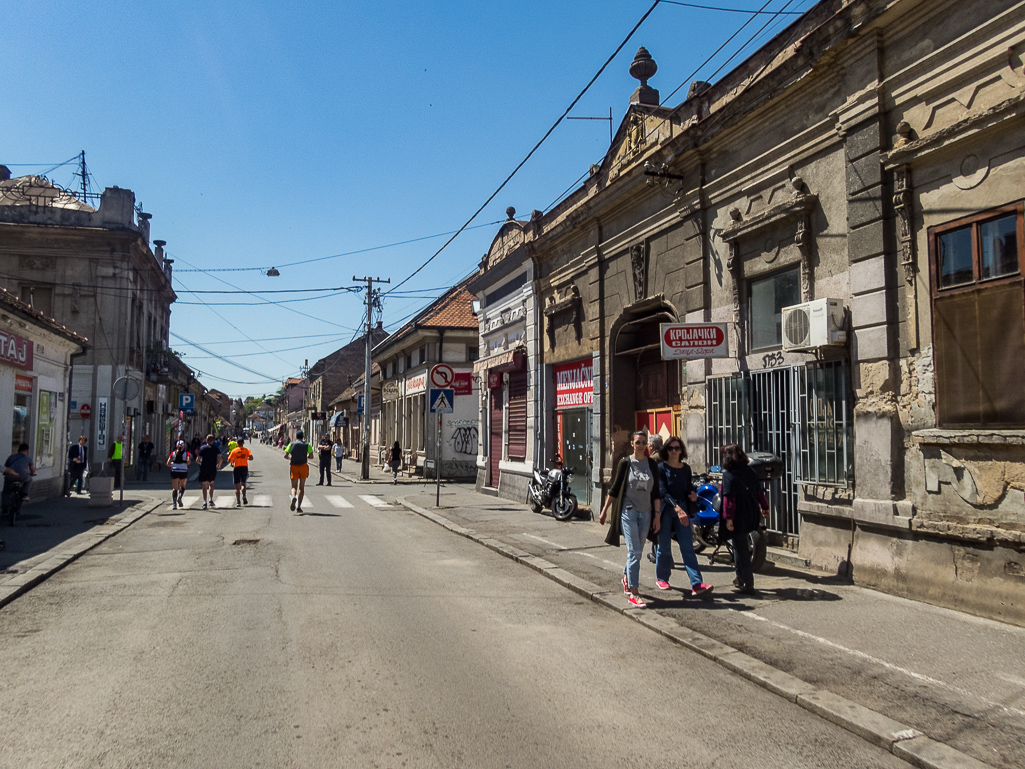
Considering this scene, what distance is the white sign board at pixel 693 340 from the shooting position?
9859 mm

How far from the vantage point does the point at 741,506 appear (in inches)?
300

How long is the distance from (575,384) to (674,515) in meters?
8.30

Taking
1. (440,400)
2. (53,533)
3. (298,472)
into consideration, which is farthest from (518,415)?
(53,533)

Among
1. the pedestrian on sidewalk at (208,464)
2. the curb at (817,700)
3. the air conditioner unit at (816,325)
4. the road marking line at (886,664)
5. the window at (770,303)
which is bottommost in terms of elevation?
the curb at (817,700)

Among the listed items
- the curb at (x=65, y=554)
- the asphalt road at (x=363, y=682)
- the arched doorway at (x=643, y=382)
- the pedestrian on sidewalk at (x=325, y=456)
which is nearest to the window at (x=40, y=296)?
the pedestrian on sidewalk at (x=325, y=456)

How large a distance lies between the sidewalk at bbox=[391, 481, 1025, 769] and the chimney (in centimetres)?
820

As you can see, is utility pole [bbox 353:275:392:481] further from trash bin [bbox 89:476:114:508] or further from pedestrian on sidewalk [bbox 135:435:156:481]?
trash bin [bbox 89:476:114:508]

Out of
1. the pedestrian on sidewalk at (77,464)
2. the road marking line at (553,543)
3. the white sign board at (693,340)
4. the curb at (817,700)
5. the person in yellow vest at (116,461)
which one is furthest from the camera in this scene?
the person in yellow vest at (116,461)

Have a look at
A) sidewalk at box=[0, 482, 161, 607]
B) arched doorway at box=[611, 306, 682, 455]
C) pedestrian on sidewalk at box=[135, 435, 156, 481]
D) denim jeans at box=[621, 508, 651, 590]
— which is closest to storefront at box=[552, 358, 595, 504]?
arched doorway at box=[611, 306, 682, 455]

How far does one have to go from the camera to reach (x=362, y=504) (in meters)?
19.0

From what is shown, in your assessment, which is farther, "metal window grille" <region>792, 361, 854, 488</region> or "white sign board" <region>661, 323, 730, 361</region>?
"white sign board" <region>661, 323, 730, 361</region>

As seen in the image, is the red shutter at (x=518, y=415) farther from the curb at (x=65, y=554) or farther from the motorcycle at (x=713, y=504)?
the motorcycle at (x=713, y=504)

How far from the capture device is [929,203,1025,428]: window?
6613mm

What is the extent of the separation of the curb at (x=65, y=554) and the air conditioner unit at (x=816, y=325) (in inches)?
345
